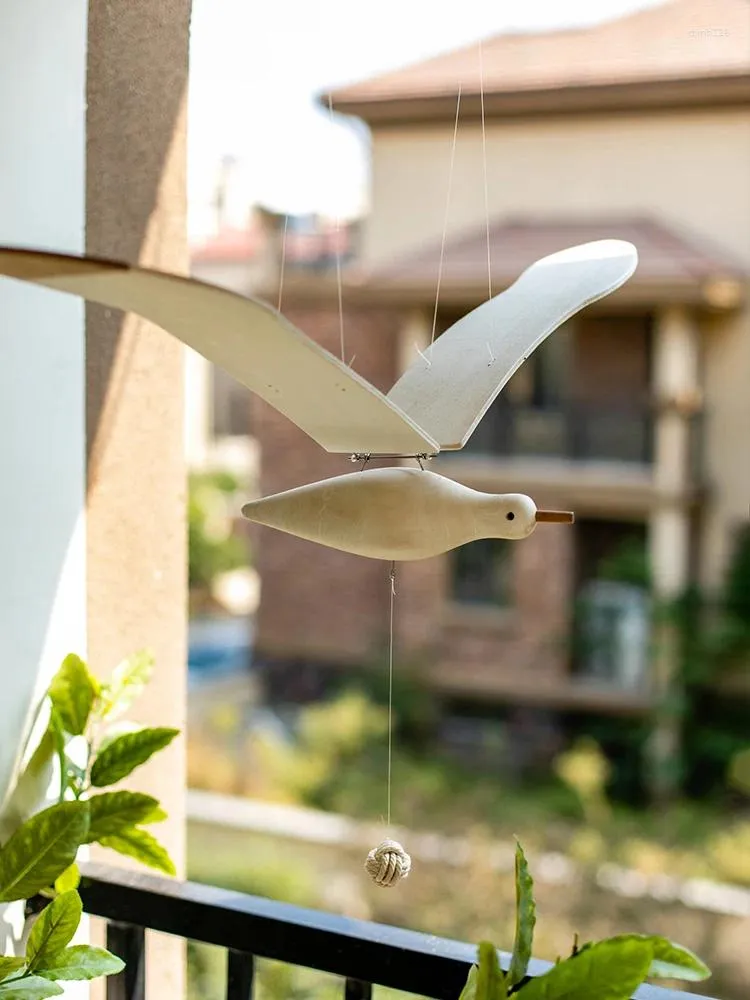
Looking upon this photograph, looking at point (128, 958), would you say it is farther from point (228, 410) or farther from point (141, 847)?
point (228, 410)

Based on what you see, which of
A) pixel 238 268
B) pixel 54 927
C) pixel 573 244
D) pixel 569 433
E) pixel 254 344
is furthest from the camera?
pixel 238 268

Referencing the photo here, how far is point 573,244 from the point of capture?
199 inches

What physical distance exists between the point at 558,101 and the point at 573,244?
61cm

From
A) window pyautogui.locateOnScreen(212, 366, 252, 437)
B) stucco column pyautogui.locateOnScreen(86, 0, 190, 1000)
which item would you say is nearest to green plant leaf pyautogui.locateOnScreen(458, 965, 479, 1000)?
stucco column pyautogui.locateOnScreen(86, 0, 190, 1000)

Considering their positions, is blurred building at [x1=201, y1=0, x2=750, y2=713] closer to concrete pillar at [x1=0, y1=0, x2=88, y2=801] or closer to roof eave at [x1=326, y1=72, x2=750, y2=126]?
roof eave at [x1=326, y1=72, x2=750, y2=126]

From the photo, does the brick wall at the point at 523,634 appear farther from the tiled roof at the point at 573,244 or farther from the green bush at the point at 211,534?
the green bush at the point at 211,534

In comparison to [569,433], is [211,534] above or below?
below

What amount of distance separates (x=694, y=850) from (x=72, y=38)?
14.4 feet

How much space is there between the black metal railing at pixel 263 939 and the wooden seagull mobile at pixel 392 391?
1.21ft

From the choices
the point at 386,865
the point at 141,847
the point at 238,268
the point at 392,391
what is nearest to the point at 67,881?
the point at 141,847

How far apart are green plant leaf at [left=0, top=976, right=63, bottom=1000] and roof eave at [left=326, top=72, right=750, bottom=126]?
12.5ft

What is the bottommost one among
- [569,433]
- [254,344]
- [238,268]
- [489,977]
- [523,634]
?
[523,634]

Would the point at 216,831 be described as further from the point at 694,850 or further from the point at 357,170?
the point at 357,170

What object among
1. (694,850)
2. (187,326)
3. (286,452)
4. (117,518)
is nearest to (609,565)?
(694,850)
